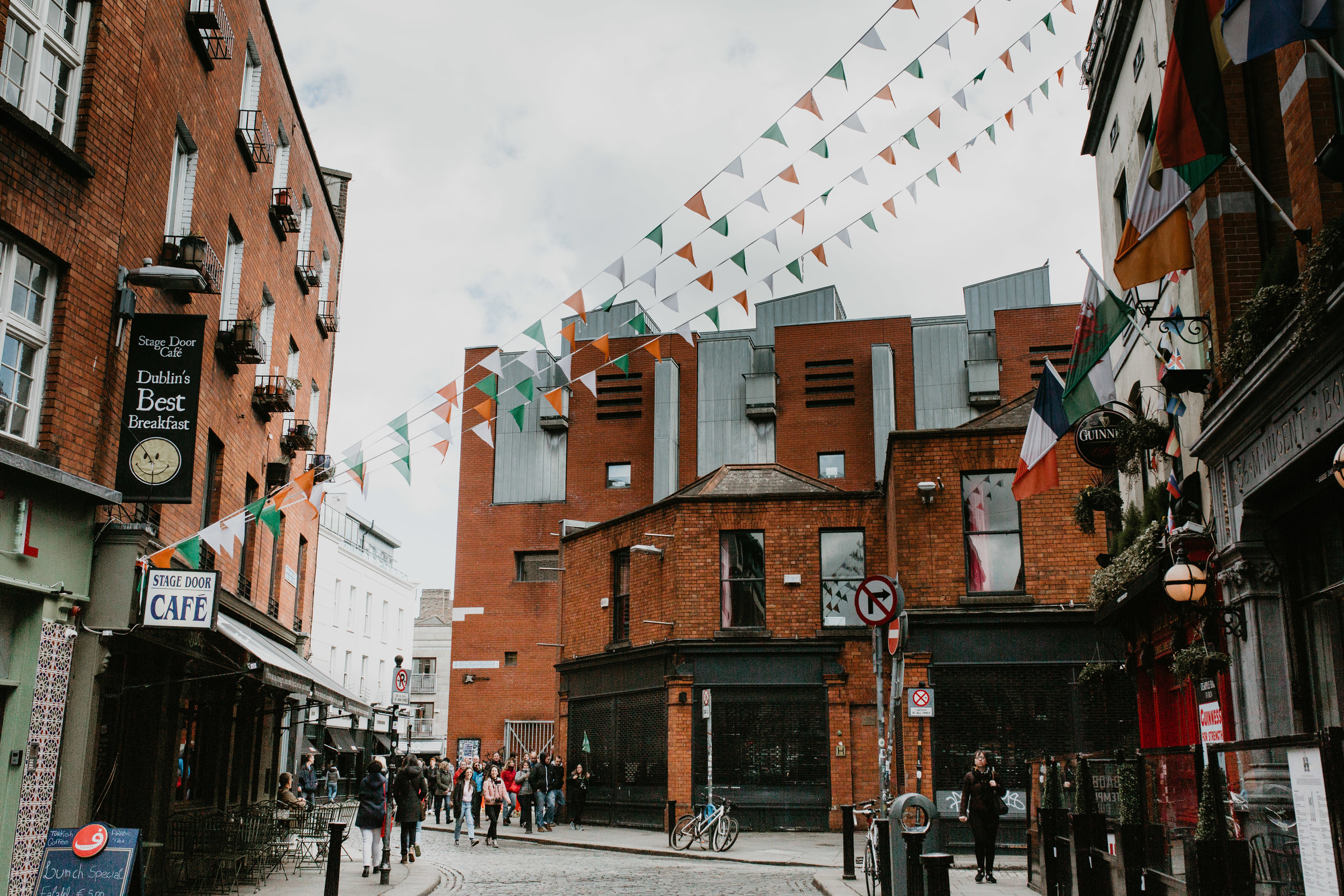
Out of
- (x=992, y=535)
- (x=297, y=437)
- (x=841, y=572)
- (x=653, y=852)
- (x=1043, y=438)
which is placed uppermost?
(x=297, y=437)

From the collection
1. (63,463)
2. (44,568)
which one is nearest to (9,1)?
(63,463)

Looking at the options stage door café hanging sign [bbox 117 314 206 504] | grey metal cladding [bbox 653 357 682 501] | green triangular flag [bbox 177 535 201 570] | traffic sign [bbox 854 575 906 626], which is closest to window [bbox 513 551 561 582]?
grey metal cladding [bbox 653 357 682 501]

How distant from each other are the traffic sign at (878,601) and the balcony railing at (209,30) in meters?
10.5

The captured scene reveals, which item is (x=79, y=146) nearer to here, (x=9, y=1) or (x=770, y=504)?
(x=9, y=1)

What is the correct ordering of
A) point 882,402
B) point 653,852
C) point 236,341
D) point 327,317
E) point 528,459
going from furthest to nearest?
1. point 528,459
2. point 882,402
3. point 327,317
4. point 653,852
5. point 236,341

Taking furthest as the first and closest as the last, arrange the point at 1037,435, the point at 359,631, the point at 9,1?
1. the point at 359,631
2. the point at 1037,435
3. the point at 9,1

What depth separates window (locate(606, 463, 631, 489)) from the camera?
40.3 m

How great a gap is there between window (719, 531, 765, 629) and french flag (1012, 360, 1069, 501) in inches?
421

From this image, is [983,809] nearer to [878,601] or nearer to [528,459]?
[878,601]

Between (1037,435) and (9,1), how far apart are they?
1196cm

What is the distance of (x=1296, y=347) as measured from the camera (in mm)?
8344

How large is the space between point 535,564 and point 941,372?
15.6 meters

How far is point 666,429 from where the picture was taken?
1564 inches

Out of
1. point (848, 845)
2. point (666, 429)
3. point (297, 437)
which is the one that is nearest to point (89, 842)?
point (848, 845)
